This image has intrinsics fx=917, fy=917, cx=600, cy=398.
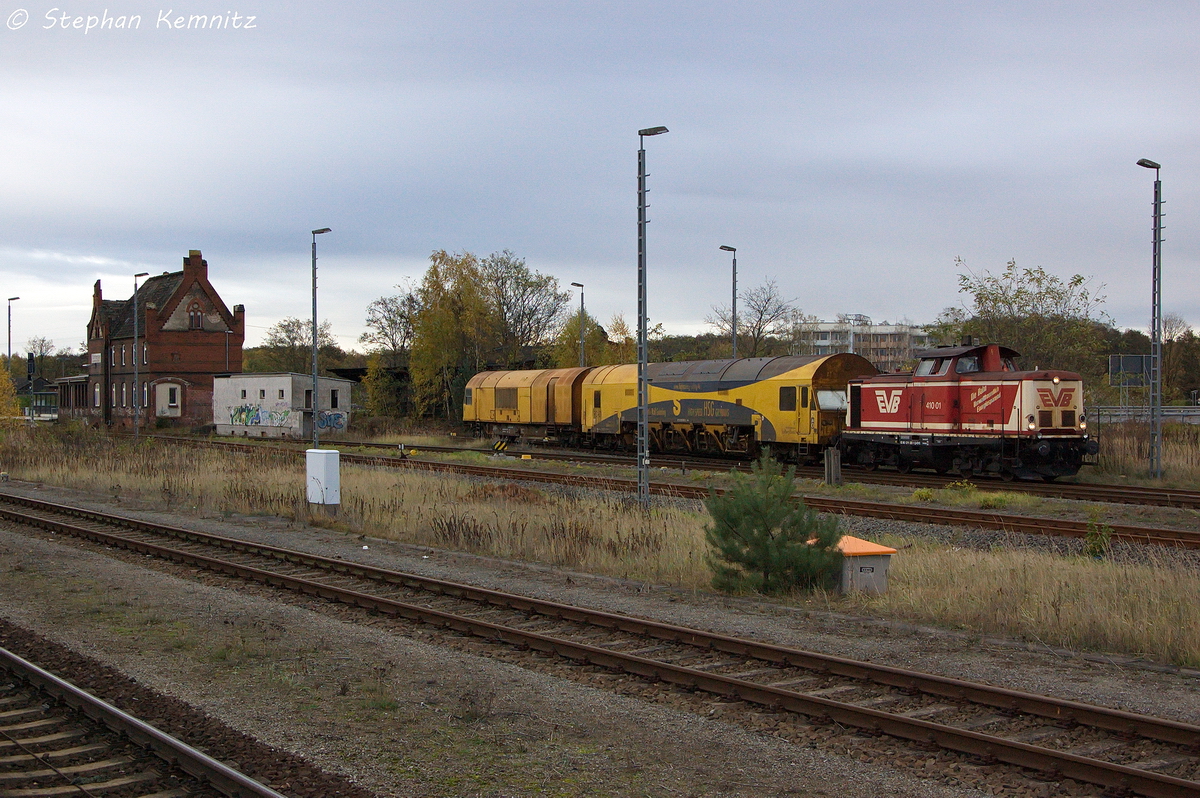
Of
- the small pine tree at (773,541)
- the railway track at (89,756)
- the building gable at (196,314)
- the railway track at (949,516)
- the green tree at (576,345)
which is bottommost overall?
the railway track at (89,756)

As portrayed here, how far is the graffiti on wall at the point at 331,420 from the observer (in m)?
53.2

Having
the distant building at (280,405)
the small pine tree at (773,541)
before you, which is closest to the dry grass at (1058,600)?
the small pine tree at (773,541)

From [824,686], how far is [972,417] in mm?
18229

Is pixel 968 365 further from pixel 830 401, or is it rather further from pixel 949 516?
pixel 949 516

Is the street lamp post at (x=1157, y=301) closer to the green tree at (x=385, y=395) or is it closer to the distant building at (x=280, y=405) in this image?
the distant building at (x=280, y=405)

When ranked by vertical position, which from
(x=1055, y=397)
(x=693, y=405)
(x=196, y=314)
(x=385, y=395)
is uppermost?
(x=196, y=314)

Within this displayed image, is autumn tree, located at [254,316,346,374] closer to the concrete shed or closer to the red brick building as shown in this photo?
the red brick building

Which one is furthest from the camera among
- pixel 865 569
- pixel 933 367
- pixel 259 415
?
pixel 259 415

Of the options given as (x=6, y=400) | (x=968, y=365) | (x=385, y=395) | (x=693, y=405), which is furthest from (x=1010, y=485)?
(x=6, y=400)

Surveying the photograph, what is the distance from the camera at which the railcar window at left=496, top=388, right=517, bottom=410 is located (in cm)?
4209

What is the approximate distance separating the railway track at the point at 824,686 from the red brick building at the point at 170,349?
59.1 metres

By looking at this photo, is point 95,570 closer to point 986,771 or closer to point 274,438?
point 986,771

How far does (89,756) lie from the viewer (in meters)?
6.45

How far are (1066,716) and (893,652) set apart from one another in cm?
210
